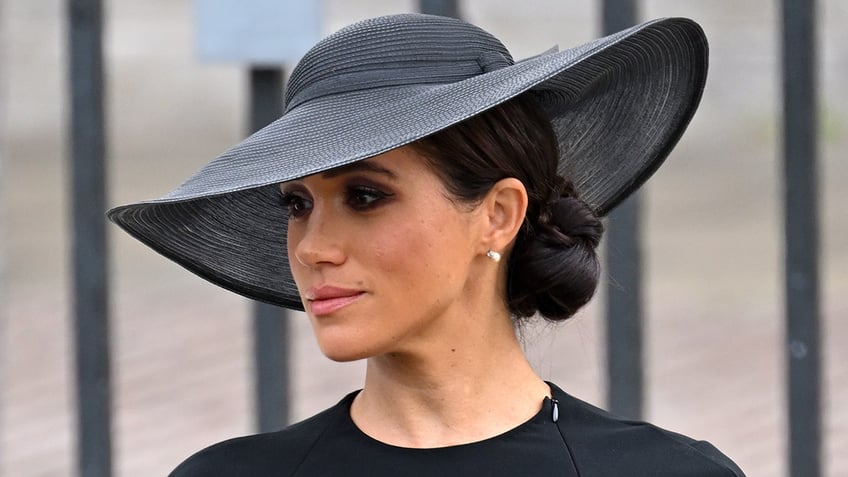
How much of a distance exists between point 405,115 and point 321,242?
0.59 ft

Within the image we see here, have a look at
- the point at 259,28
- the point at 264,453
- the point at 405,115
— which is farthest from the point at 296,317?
the point at 405,115

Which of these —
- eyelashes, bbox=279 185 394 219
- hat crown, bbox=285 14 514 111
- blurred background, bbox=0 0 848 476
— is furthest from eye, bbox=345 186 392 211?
blurred background, bbox=0 0 848 476

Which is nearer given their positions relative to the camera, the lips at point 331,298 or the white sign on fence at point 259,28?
the lips at point 331,298

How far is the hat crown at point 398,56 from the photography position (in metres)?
1.65

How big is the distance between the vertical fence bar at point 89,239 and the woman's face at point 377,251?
101 cm

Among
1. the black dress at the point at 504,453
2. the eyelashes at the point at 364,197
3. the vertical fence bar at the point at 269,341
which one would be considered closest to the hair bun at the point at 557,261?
the black dress at the point at 504,453

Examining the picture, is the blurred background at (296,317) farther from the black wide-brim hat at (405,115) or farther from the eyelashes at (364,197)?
the eyelashes at (364,197)

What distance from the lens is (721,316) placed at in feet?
20.2

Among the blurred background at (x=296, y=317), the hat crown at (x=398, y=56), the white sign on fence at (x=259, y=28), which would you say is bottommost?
the blurred background at (x=296, y=317)

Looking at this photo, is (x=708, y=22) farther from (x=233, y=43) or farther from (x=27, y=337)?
(x=233, y=43)

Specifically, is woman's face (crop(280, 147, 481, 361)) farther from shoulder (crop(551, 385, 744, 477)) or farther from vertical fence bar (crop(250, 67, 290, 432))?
vertical fence bar (crop(250, 67, 290, 432))

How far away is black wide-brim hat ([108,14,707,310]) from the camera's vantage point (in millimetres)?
1565

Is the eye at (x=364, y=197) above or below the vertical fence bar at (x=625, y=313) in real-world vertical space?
above

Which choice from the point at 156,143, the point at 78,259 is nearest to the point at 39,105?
the point at 156,143
